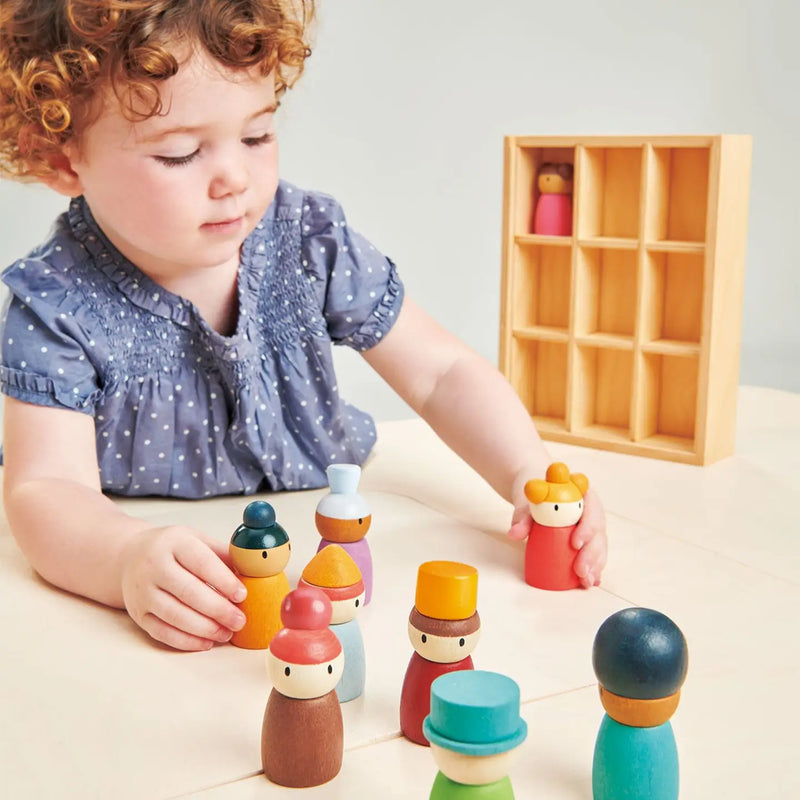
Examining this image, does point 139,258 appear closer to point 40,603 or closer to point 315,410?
point 315,410

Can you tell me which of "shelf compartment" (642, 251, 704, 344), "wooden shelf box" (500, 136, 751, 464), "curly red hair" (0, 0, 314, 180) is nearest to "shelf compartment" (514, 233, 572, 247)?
"wooden shelf box" (500, 136, 751, 464)

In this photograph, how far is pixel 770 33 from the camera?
2.36m

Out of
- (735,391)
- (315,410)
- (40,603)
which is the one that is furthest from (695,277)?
(40,603)

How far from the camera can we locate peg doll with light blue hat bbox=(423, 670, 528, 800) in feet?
1.69

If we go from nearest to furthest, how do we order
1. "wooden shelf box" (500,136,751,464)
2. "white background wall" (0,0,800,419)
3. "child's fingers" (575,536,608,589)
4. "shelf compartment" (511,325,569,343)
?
"child's fingers" (575,536,608,589), "wooden shelf box" (500,136,751,464), "shelf compartment" (511,325,569,343), "white background wall" (0,0,800,419)

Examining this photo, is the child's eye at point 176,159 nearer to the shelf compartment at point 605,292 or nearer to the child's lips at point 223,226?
the child's lips at point 223,226

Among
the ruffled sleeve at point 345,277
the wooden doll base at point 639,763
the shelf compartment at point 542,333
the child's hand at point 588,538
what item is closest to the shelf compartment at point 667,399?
the shelf compartment at point 542,333

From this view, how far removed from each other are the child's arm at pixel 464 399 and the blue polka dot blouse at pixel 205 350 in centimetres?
3

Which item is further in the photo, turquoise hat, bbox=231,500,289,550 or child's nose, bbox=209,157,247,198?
child's nose, bbox=209,157,247,198

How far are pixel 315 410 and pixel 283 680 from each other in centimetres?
61

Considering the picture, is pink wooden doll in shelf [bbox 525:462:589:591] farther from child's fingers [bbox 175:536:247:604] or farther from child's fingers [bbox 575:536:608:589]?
child's fingers [bbox 175:536:247:604]

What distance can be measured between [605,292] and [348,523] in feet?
2.28

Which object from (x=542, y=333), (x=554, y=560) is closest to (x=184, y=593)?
(x=554, y=560)

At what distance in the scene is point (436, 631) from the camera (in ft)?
2.08
